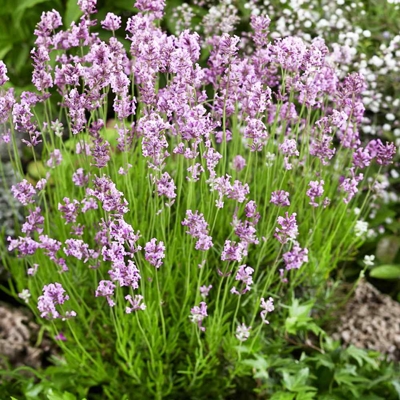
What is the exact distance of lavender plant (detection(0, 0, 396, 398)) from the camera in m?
1.71

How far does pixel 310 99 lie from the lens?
1913 millimetres

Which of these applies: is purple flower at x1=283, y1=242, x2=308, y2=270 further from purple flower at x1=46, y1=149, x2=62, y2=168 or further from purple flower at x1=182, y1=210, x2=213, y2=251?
purple flower at x1=46, y1=149, x2=62, y2=168

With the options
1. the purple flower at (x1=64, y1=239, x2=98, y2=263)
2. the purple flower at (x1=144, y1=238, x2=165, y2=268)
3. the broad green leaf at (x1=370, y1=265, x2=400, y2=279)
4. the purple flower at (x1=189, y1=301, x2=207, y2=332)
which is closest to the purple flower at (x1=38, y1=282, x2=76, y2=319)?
the purple flower at (x1=64, y1=239, x2=98, y2=263)

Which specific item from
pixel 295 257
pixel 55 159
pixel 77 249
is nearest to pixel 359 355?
pixel 295 257

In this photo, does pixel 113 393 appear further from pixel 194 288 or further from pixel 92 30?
pixel 92 30

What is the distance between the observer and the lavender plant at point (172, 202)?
171cm

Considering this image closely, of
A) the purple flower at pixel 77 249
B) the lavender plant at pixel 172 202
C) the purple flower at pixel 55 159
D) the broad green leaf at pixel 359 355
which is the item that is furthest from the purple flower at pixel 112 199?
the broad green leaf at pixel 359 355

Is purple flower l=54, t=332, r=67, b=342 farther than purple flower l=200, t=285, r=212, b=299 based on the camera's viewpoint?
Yes

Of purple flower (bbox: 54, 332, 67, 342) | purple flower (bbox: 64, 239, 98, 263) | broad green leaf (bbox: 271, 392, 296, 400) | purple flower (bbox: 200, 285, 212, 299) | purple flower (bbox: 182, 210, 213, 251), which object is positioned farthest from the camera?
broad green leaf (bbox: 271, 392, 296, 400)

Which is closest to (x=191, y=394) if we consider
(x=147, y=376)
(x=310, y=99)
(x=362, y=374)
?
(x=147, y=376)

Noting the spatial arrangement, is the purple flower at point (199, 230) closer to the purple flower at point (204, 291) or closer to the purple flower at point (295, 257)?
the purple flower at point (204, 291)

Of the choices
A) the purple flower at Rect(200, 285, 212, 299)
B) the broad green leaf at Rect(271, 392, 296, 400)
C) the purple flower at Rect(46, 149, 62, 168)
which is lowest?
the broad green leaf at Rect(271, 392, 296, 400)

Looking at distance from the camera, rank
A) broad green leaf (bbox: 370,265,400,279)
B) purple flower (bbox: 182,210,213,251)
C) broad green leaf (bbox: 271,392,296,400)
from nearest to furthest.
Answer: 1. purple flower (bbox: 182,210,213,251)
2. broad green leaf (bbox: 271,392,296,400)
3. broad green leaf (bbox: 370,265,400,279)

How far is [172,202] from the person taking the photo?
1.77m
